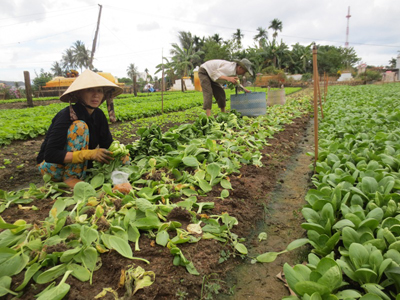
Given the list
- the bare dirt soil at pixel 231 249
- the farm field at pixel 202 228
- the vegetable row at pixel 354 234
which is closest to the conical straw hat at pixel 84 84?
the farm field at pixel 202 228

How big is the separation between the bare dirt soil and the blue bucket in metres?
2.63

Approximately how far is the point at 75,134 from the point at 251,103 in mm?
4362

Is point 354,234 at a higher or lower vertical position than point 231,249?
higher

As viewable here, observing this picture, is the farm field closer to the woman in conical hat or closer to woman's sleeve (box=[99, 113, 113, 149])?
the woman in conical hat

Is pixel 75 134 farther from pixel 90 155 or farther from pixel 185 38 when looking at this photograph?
pixel 185 38

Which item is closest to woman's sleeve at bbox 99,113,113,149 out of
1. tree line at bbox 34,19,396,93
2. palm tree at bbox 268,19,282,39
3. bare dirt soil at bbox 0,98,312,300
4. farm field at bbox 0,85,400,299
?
farm field at bbox 0,85,400,299

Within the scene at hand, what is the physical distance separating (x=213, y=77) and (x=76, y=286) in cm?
479

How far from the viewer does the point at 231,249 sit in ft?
6.16

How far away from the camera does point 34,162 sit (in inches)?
153

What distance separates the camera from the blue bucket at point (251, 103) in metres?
6.02

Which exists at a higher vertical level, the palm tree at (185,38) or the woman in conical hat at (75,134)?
the palm tree at (185,38)

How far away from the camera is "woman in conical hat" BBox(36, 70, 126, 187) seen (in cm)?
237

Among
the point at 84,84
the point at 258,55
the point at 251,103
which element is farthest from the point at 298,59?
the point at 84,84

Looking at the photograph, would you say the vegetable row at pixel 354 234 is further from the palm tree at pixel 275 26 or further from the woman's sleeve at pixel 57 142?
the palm tree at pixel 275 26
